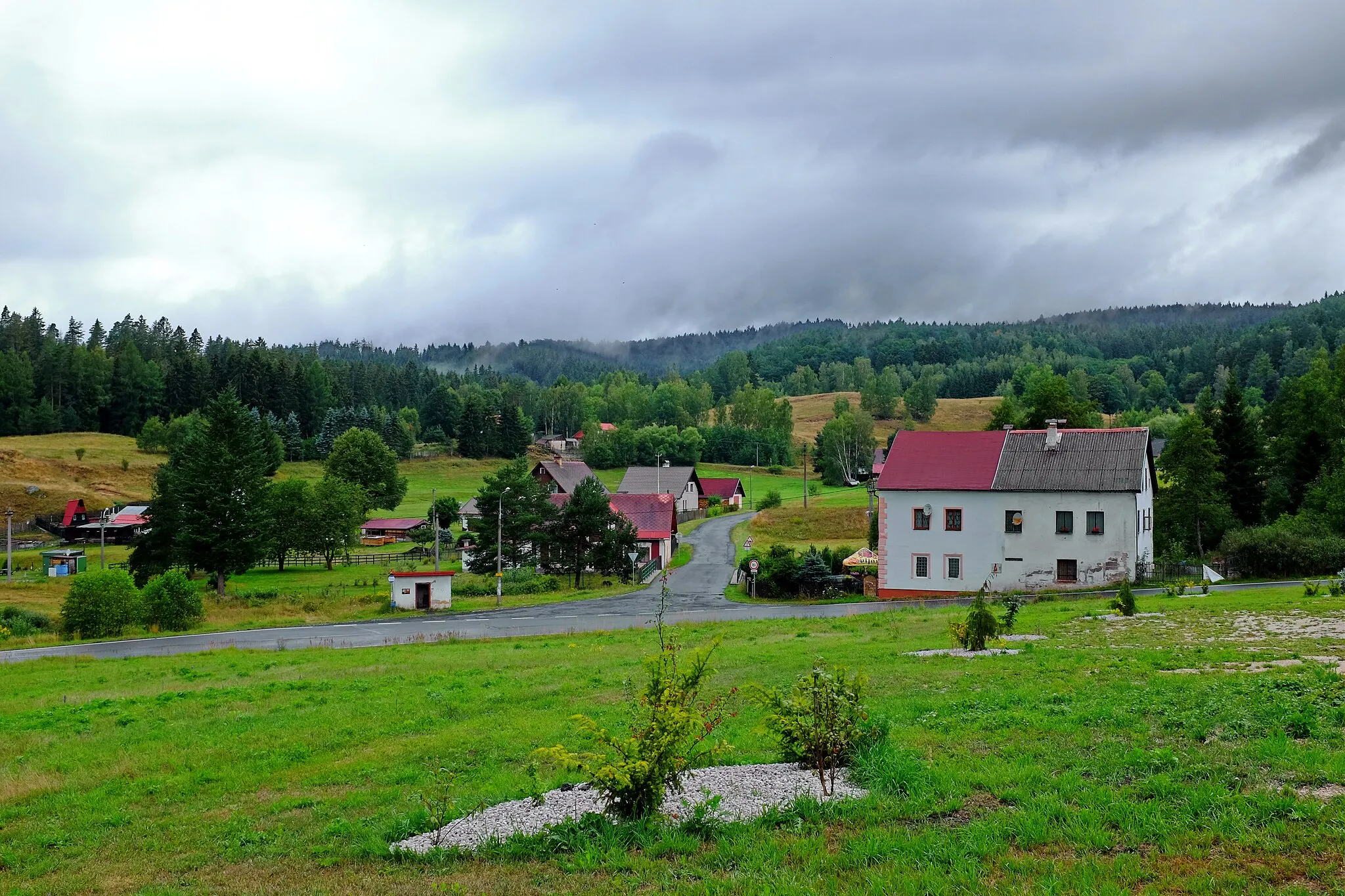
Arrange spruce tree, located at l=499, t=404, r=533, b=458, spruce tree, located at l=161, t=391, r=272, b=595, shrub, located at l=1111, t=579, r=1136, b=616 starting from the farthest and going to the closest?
spruce tree, located at l=499, t=404, r=533, b=458
spruce tree, located at l=161, t=391, r=272, b=595
shrub, located at l=1111, t=579, r=1136, b=616

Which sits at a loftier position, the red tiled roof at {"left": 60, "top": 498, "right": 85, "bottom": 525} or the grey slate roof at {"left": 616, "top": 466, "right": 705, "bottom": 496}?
the grey slate roof at {"left": 616, "top": 466, "right": 705, "bottom": 496}

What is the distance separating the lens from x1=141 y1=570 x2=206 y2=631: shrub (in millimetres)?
39688

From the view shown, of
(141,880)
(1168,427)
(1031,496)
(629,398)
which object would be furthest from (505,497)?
(629,398)

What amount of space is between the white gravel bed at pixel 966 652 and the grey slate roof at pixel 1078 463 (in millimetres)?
26118

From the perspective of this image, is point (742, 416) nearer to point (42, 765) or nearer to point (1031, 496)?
point (1031, 496)

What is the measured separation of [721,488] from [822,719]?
10651 centimetres

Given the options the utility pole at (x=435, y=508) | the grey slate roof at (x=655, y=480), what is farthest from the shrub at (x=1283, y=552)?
the grey slate roof at (x=655, y=480)

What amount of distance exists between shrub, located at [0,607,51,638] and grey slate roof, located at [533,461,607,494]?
42.6m

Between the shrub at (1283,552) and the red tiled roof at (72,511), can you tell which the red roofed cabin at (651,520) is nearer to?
the shrub at (1283,552)

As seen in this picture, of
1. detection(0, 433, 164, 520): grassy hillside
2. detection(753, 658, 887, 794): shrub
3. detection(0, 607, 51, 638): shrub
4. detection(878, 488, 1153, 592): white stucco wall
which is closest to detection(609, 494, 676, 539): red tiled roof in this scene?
detection(878, 488, 1153, 592): white stucco wall

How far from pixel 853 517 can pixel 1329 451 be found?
3482cm

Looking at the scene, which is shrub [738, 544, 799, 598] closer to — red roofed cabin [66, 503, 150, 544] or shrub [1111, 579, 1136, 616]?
shrub [1111, 579, 1136, 616]

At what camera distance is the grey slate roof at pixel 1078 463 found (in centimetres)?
4444

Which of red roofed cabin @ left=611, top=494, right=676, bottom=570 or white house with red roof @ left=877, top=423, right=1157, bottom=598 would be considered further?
red roofed cabin @ left=611, top=494, right=676, bottom=570
